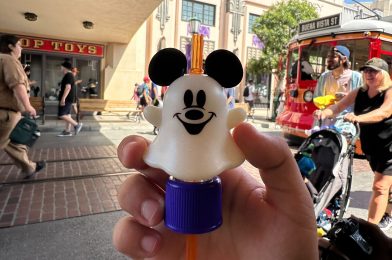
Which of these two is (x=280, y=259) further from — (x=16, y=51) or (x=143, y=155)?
(x=16, y=51)

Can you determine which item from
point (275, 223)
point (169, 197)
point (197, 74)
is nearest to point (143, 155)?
point (169, 197)

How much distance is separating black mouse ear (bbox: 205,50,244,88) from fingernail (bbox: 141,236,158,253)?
495 millimetres

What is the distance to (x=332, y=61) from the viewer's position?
4840mm

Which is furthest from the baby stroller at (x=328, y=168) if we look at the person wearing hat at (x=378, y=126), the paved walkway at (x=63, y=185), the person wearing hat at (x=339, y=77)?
the person wearing hat at (x=339, y=77)

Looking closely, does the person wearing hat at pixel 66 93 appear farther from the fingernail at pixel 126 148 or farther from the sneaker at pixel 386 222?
the fingernail at pixel 126 148

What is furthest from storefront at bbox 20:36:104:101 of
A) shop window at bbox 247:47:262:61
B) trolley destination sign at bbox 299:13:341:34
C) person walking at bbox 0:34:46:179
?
shop window at bbox 247:47:262:61

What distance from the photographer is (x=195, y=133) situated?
2.60 feet

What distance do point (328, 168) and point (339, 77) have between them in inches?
90.5

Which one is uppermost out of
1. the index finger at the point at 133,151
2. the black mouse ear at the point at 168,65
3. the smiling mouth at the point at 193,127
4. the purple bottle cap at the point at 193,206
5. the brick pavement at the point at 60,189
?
the black mouse ear at the point at 168,65

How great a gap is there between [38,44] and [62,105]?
6.34m

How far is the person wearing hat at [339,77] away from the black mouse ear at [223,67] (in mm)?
4164

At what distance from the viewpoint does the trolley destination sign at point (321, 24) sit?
23.8 ft

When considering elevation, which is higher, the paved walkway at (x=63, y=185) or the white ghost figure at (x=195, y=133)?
the white ghost figure at (x=195, y=133)

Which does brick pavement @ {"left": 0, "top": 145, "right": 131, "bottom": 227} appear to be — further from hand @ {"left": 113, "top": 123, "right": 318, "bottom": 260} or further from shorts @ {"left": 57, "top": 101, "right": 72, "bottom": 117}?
A: hand @ {"left": 113, "top": 123, "right": 318, "bottom": 260}
